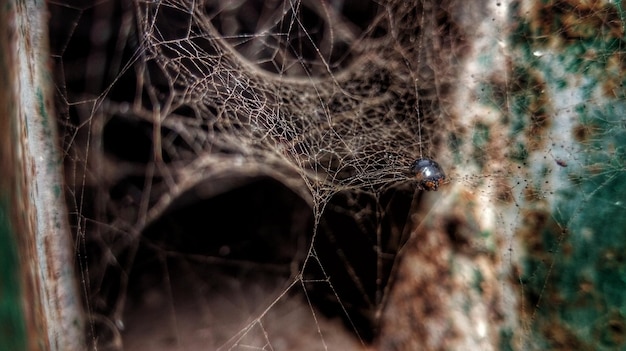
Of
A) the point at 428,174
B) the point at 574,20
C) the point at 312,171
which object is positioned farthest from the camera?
the point at 312,171

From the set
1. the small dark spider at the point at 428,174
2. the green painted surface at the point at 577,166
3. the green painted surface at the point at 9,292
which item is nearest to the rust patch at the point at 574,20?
the green painted surface at the point at 577,166

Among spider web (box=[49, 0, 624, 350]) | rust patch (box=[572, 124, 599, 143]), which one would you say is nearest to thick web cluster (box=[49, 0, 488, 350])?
spider web (box=[49, 0, 624, 350])

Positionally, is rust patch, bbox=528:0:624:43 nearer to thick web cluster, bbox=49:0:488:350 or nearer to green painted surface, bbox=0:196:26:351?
thick web cluster, bbox=49:0:488:350

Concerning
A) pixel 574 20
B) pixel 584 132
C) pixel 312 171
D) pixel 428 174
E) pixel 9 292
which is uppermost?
pixel 574 20

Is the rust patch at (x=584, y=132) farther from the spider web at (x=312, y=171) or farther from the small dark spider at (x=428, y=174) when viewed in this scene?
the small dark spider at (x=428, y=174)

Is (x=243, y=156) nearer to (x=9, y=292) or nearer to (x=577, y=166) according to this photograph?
(x=9, y=292)

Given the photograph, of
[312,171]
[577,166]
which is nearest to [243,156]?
[312,171]

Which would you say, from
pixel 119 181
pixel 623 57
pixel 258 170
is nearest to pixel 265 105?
pixel 258 170
